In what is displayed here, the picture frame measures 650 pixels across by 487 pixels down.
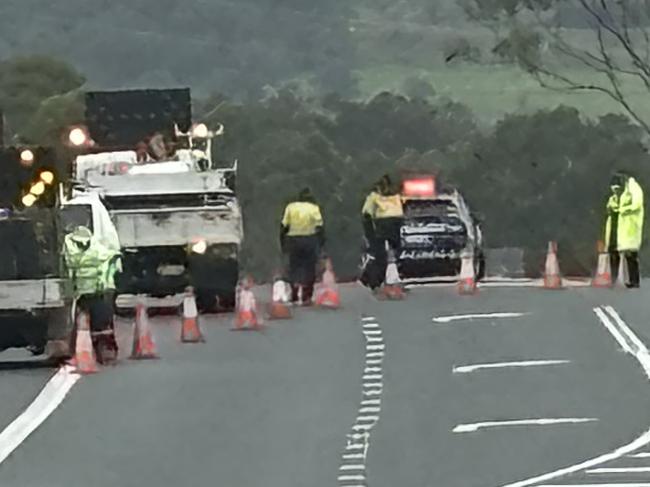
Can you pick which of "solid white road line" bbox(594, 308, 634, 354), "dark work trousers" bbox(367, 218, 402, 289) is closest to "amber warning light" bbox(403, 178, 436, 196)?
"dark work trousers" bbox(367, 218, 402, 289)

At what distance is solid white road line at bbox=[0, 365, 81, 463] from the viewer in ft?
47.5

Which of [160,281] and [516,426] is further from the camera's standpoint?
[160,281]

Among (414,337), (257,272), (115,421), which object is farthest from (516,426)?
(257,272)

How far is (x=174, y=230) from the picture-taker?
85.8 ft

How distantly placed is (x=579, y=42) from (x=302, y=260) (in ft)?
128

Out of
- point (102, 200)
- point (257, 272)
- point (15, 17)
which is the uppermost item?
point (15, 17)

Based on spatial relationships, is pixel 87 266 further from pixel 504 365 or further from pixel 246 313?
pixel 504 365

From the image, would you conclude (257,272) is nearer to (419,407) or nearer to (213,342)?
(213,342)

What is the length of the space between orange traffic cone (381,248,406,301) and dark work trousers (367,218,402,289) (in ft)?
0.94

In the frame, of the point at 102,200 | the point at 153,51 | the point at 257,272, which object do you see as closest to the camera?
the point at 102,200

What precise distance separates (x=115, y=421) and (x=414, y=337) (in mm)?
6656

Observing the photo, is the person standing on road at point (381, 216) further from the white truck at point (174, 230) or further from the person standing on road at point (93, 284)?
the person standing on road at point (93, 284)

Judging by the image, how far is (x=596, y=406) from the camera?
15.7 metres

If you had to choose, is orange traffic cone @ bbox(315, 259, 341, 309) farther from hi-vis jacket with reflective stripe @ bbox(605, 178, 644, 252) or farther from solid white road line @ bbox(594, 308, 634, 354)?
hi-vis jacket with reflective stripe @ bbox(605, 178, 644, 252)
